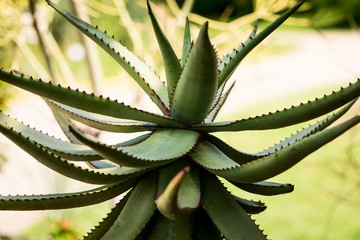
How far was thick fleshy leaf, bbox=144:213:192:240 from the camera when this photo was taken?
66 centimetres

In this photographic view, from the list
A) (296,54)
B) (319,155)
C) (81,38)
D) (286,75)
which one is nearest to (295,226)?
(319,155)

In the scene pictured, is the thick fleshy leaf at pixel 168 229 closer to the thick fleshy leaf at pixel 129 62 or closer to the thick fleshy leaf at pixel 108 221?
the thick fleshy leaf at pixel 108 221

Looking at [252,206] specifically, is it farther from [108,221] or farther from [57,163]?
[57,163]

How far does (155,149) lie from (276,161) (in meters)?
0.19

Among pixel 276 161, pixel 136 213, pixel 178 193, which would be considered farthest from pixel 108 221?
pixel 276 161

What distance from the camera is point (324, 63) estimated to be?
1040 cm

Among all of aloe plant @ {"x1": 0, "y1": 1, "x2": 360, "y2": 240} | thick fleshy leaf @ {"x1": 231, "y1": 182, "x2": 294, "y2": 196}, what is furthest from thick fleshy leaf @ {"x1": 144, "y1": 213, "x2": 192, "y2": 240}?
thick fleshy leaf @ {"x1": 231, "y1": 182, "x2": 294, "y2": 196}

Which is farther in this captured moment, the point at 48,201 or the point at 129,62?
the point at 129,62

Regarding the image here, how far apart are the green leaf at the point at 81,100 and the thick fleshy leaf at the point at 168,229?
143 mm

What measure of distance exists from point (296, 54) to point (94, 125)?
1118 cm

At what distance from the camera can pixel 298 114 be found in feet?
2.14

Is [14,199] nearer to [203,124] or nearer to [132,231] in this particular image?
[132,231]

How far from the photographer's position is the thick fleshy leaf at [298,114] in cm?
62

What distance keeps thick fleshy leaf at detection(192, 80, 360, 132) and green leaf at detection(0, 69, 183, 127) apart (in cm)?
8
